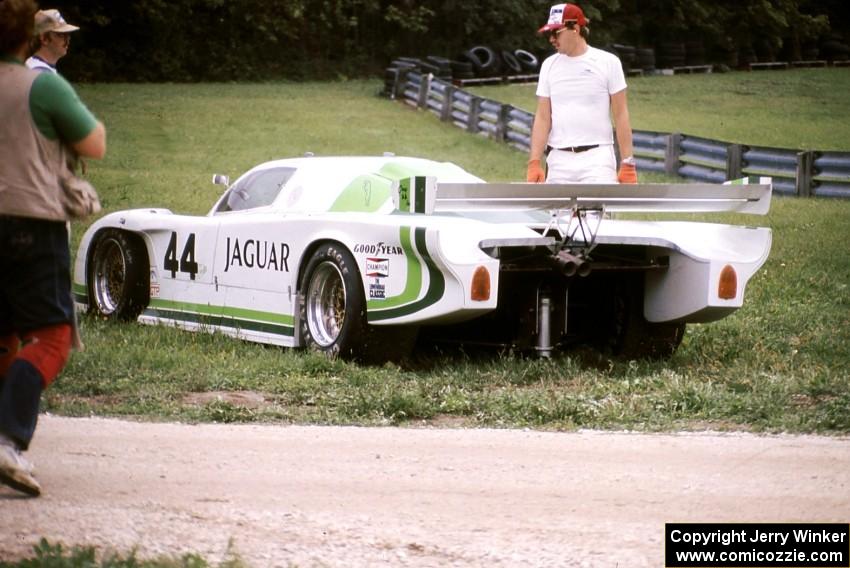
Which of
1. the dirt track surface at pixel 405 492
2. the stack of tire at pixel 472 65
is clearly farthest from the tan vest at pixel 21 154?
the stack of tire at pixel 472 65

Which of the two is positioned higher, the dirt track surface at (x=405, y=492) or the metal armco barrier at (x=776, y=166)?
Result: the dirt track surface at (x=405, y=492)

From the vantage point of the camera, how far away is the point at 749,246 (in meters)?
9.11

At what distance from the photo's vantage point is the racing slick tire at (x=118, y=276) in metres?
10.8

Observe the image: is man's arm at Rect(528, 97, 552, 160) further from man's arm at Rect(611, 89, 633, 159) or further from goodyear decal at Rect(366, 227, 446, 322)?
goodyear decal at Rect(366, 227, 446, 322)

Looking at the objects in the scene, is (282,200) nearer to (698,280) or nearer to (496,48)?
(698,280)

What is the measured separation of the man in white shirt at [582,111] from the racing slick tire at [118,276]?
3.14 m

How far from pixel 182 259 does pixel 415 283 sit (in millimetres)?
2646

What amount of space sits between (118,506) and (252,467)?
749mm

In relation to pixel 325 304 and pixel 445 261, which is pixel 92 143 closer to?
pixel 445 261

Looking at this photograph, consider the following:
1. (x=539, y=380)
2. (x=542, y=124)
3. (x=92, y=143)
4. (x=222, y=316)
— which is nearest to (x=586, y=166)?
(x=542, y=124)

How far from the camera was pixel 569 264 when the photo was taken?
844cm

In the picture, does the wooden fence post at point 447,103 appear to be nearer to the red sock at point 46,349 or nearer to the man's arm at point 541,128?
the man's arm at point 541,128

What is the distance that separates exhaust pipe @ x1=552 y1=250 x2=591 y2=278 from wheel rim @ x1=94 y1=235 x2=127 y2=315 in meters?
3.87

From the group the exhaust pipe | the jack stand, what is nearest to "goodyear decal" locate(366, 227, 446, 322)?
the exhaust pipe
